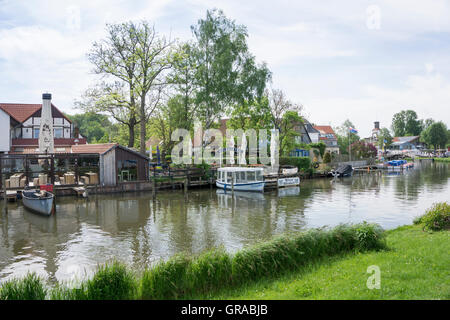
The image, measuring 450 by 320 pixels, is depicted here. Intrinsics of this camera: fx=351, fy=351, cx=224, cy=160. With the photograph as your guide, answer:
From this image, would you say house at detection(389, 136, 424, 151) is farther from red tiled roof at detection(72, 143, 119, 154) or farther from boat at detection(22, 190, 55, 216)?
boat at detection(22, 190, 55, 216)

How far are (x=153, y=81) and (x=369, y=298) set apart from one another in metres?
36.3

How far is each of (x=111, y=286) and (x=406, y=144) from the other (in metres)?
137

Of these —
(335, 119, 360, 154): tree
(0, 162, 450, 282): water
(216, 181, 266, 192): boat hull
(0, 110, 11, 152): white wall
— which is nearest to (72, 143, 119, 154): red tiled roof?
(0, 162, 450, 282): water

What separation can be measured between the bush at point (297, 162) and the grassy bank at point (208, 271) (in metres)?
39.2

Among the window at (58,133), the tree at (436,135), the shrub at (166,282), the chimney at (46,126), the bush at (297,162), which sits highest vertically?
the tree at (436,135)

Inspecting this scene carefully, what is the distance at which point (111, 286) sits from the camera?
8125 millimetres

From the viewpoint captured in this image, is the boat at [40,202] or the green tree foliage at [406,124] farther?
the green tree foliage at [406,124]

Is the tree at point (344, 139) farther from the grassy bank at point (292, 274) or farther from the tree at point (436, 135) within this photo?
the grassy bank at point (292, 274)

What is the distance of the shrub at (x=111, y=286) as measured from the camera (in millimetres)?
7887

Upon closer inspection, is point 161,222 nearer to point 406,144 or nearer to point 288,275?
point 288,275

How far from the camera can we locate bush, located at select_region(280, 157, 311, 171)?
50.3 metres

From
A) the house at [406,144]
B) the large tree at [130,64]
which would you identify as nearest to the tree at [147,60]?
the large tree at [130,64]

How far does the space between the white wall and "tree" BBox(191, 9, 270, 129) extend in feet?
72.3

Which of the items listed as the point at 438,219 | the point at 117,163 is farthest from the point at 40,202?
the point at 438,219
